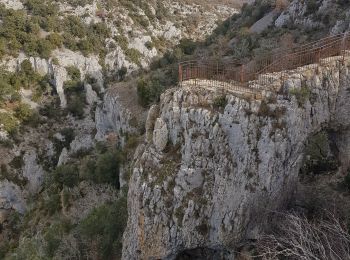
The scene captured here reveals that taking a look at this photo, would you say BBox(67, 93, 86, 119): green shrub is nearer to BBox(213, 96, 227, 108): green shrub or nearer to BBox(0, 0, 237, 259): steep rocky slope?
BBox(0, 0, 237, 259): steep rocky slope

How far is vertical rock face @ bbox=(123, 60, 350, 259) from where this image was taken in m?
14.2

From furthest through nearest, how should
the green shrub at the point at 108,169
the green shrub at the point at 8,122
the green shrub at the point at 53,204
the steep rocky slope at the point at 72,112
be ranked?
the green shrub at the point at 8,122 → the green shrub at the point at 53,204 → the green shrub at the point at 108,169 → the steep rocky slope at the point at 72,112

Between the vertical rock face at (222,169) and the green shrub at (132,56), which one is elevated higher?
the green shrub at (132,56)

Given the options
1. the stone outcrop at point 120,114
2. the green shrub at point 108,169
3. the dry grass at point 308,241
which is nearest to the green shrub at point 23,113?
the stone outcrop at point 120,114

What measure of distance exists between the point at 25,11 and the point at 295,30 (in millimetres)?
40430

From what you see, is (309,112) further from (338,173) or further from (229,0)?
(229,0)

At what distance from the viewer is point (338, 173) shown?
15.5 meters

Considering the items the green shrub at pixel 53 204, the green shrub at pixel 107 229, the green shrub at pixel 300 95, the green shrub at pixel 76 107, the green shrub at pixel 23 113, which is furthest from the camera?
the green shrub at pixel 76 107

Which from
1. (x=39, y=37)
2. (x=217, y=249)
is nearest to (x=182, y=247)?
(x=217, y=249)

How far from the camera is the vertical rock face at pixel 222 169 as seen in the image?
560 inches

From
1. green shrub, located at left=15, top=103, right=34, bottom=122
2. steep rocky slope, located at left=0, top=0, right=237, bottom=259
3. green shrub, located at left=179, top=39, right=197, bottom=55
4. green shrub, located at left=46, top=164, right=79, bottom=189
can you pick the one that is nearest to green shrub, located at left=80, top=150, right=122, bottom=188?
steep rocky slope, located at left=0, top=0, right=237, bottom=259

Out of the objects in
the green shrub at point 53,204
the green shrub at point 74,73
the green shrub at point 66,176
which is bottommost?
the green shrub at point 53,204

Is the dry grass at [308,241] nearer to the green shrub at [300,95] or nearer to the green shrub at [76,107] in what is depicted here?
the green shrub at [300,95]

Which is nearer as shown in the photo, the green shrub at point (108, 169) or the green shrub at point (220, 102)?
the green shrub at point (220, 102)
